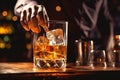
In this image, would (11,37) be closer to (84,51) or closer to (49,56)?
(84,51)

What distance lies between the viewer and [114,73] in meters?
1.89

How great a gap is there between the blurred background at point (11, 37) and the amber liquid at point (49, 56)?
7.69 feet

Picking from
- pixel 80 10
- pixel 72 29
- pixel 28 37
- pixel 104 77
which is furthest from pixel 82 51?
pixel 28 37

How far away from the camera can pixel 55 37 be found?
200 centimetres

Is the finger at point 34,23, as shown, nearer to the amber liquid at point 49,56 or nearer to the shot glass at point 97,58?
the amber liquid at point 49,56

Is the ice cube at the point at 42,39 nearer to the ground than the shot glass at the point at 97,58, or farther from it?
farther from it

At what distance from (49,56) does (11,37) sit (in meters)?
2.55

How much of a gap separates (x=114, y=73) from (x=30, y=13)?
0.60 m

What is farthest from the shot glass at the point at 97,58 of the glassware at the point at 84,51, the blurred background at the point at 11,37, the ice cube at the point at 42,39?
the blurred background at the point at 11,37

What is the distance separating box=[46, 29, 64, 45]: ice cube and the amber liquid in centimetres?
3

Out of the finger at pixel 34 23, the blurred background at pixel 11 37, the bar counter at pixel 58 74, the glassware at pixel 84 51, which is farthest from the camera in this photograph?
the blurred background at pixel 11 37

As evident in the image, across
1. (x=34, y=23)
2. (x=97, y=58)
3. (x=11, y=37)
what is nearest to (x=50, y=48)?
(x=34, y=23)

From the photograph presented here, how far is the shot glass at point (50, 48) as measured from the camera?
196cm

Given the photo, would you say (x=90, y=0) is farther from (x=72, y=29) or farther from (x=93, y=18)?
(x=72, y=29)
